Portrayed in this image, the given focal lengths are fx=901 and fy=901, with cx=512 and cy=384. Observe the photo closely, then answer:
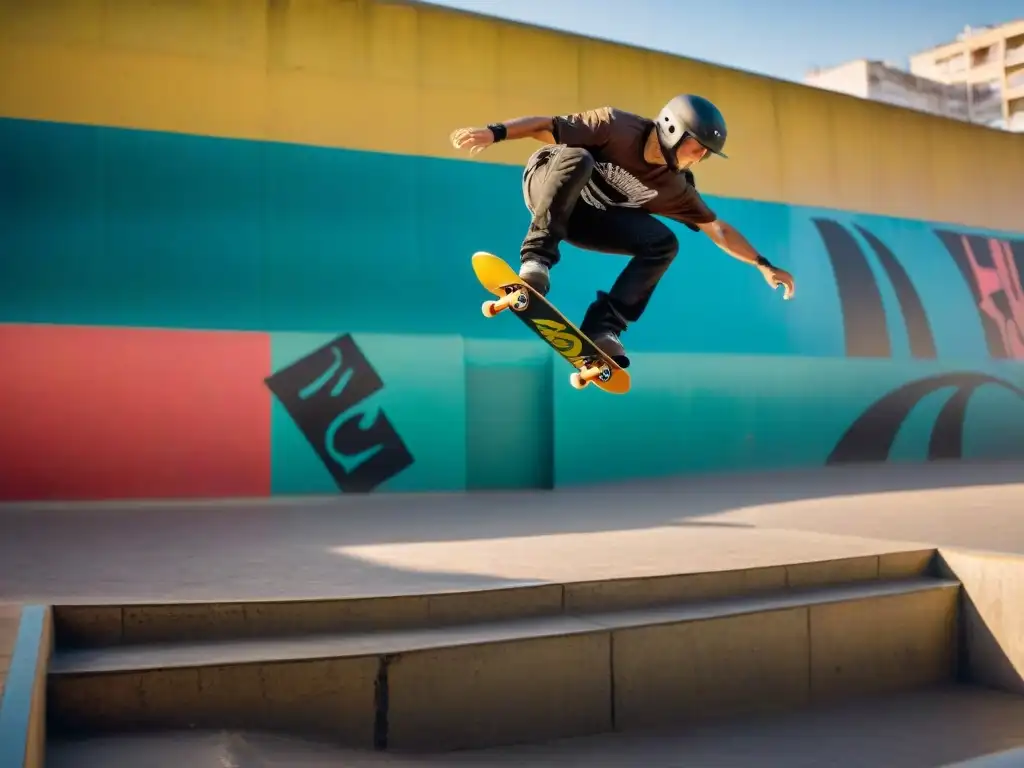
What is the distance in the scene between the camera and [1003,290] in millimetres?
14438

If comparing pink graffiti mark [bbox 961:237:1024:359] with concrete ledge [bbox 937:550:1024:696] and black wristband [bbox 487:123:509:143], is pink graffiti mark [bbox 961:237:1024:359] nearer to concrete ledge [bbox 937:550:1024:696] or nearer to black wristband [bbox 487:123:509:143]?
concrete ledge [bbox 937:550:1024:696]

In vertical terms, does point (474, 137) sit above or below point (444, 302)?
above

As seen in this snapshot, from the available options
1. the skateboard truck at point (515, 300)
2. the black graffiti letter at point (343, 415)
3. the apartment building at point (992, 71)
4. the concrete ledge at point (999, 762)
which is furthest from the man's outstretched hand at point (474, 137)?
the apartment building at point (992, 71)

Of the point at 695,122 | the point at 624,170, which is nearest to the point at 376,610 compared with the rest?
the point at 624,170

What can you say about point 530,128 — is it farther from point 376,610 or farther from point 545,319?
point 376,610

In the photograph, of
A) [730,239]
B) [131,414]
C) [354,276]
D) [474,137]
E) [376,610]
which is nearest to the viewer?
[376,610]

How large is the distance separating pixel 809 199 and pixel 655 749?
422 inches

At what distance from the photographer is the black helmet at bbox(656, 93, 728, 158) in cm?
448

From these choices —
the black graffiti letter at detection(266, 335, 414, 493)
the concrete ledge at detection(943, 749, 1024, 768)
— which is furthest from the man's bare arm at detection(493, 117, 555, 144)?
the black graffiti letter at detection(266, 335, 414, 493)

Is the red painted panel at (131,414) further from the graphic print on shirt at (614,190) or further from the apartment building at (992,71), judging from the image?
the apartment building at (992,71)

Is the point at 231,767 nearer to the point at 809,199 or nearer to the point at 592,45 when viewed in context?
the point at 592,45

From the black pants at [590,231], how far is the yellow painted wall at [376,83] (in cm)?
568

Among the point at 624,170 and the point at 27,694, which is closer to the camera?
the point at 27,694

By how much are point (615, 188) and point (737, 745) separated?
291 centimetres
